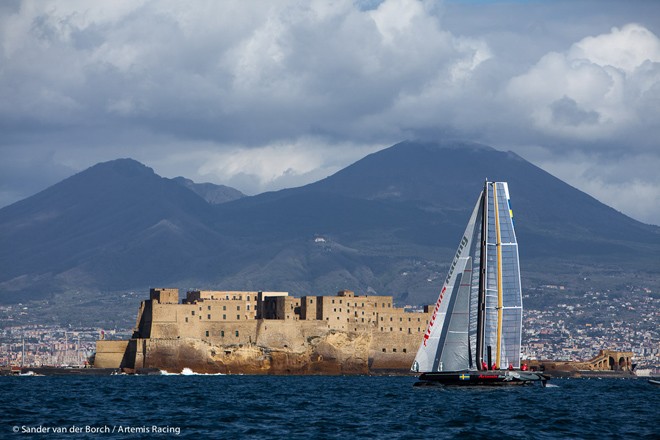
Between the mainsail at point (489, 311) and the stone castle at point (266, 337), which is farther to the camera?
the stone castle at point (266, 337)

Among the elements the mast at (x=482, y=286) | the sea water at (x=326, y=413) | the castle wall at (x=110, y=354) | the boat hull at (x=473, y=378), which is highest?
the mast at (x=482, y=286)

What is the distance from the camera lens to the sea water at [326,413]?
6138 centimetres

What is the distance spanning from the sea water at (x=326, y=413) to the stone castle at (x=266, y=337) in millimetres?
42336

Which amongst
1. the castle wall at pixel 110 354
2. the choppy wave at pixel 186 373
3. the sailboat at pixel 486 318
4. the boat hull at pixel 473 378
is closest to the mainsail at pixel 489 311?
the sailboat at pixel 486 318

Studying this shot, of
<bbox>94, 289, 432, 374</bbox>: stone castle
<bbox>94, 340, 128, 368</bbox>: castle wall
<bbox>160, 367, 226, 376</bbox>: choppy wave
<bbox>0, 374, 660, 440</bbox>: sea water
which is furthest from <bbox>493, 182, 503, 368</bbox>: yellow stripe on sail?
<bbox>94, 340, 128, 368</bbox>: castle wall

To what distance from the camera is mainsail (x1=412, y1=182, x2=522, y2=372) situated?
87.5m

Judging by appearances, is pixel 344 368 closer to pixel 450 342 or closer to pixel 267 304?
pixel 267 304

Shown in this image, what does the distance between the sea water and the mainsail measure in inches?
90.8

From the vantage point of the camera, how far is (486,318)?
87.7 meters

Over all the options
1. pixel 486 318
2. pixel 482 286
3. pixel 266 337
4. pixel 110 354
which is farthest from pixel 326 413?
pixel 110 354

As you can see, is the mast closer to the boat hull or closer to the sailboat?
the sailboat

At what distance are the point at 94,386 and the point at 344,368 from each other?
48.1m

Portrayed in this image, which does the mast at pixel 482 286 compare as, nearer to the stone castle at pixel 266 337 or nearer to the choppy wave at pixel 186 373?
the choppy wave at pixel 186 373

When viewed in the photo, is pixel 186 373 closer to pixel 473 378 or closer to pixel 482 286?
pixel 473 378
